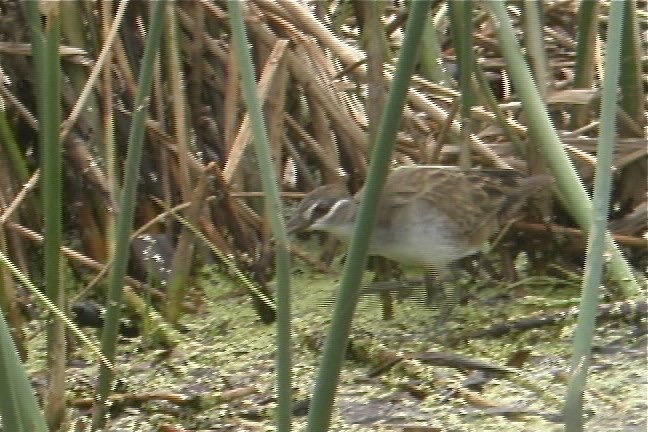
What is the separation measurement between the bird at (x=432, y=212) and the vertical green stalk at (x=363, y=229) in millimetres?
1095

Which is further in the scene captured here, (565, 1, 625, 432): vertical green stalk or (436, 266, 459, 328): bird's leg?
(436, 266, 459, 328): bird's leg

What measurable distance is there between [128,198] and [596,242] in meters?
0.69

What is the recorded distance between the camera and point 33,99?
8.75ft

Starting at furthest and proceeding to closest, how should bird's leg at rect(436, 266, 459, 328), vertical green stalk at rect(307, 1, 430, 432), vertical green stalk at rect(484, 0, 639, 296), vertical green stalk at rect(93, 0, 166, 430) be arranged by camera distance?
bird's leg at rect(436, 266, 459, 328)
vertical green stalk at rect(484, 0, 639, 296)
vertical green stalk at rect(93, 0, 166, 430)
vertical green stalk at rect(307, 1, 430, 432)

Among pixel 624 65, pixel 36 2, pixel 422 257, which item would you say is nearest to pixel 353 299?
pixel 36 2

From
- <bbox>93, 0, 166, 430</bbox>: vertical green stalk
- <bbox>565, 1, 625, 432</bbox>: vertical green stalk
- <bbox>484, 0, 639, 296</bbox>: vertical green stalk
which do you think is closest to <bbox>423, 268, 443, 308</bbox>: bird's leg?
<bbox>484, 0, 639, 296</bbox>: vertical green stalk

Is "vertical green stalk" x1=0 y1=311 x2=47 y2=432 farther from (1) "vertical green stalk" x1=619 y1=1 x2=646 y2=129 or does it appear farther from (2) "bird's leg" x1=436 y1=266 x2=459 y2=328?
(1) "vertical green stalk" x1=619 y1=1 x2=646 y2=129

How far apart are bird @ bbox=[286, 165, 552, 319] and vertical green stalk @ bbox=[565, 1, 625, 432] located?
107 centimetres

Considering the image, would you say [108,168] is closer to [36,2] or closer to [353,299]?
[36,2]

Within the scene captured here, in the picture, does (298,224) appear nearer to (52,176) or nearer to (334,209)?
(334,209)

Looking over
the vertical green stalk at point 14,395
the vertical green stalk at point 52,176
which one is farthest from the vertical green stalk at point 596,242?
the vertical green stalk at point 52,176

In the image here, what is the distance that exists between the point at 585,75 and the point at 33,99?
1.34 metres

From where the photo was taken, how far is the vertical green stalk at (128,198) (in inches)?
55.1

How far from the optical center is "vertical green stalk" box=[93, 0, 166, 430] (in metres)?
1.40
